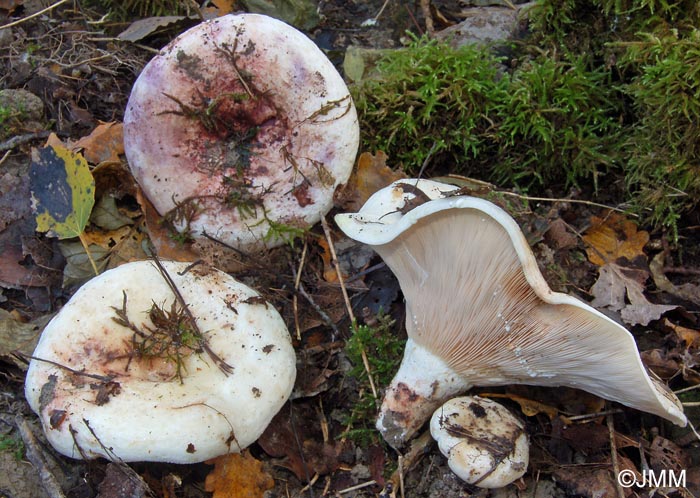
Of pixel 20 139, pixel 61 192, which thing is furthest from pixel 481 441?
pixel 20 139

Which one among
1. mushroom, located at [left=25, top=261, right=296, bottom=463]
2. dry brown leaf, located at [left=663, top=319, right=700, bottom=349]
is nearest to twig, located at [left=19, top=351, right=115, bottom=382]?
mushroom, located at [left=25, top=261, right=296, bottom=463]

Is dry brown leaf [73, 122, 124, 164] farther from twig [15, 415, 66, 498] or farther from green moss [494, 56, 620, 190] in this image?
green moss [494, 56, 620, 190]

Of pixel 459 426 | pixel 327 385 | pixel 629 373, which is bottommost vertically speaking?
pixel 327 385

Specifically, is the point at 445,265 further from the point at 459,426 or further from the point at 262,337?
the point at 262,337

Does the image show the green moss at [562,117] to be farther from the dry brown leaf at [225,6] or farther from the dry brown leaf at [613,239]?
the dry brown leaf at [225,6]

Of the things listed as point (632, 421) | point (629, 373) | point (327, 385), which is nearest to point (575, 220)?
point (632, 421)

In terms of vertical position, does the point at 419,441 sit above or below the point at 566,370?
below

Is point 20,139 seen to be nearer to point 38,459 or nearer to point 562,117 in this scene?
point 38,459
